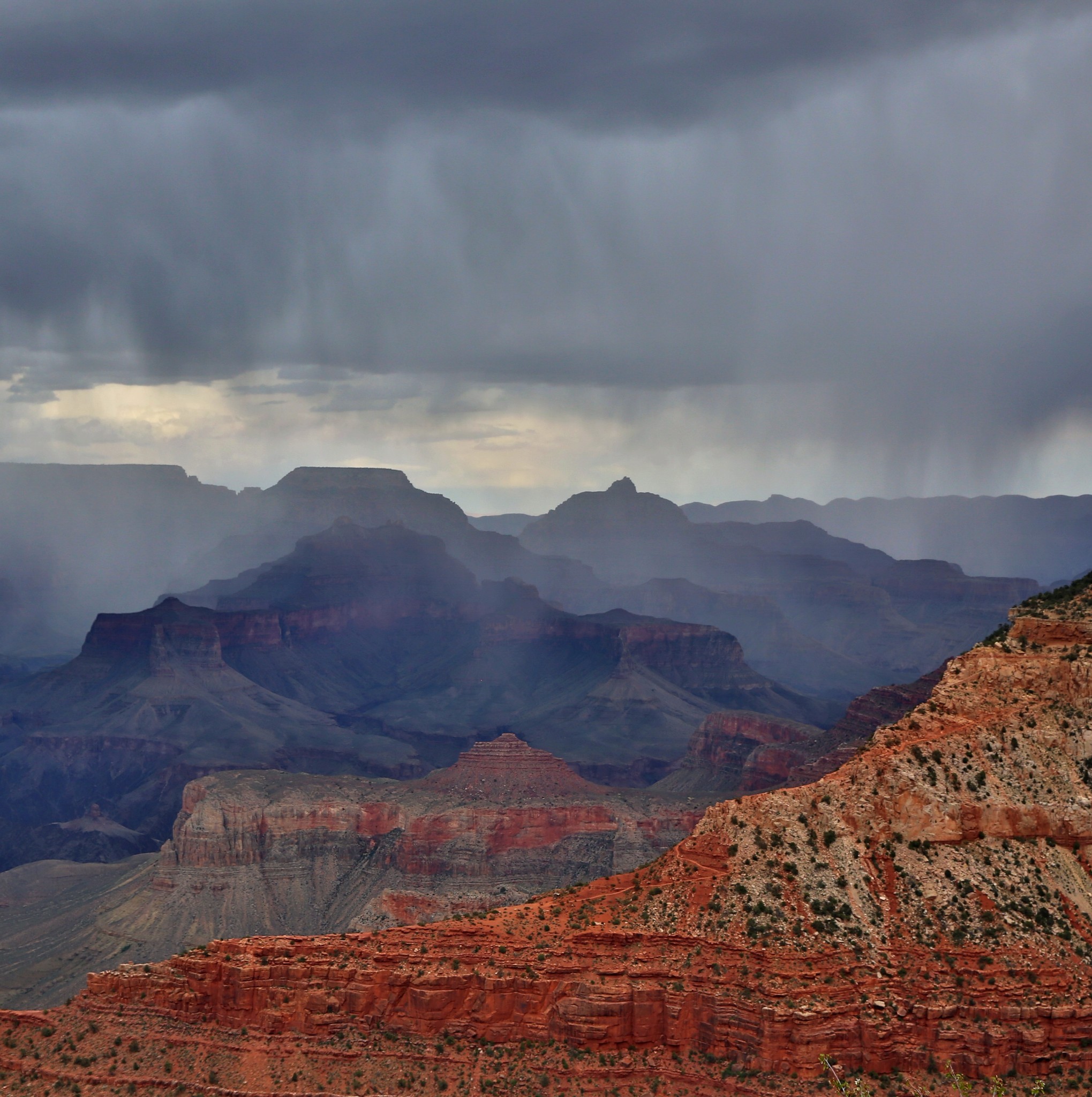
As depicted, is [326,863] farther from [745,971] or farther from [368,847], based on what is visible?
[745,971]

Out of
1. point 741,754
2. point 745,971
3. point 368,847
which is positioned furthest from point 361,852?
point 745,971

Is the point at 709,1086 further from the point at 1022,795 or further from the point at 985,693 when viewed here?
the point at 985,693

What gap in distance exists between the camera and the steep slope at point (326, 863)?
121m

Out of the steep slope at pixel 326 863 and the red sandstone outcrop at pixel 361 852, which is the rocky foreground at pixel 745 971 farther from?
the red sandstone outcrop at pixel 361 852

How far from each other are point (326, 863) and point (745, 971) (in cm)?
9092

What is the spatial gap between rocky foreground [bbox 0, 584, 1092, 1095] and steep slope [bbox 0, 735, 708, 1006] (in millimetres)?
63482

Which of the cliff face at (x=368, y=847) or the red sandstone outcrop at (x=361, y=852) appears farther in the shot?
the cliff face at (x=368, y=847)

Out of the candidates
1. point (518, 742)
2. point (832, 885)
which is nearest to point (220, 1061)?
point (832, 885)

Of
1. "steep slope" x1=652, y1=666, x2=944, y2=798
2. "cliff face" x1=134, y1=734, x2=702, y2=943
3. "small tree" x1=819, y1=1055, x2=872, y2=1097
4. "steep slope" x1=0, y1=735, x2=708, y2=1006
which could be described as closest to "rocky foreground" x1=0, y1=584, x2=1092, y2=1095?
"small tree" x1=819, y1=1055, x2=872, y2=1097

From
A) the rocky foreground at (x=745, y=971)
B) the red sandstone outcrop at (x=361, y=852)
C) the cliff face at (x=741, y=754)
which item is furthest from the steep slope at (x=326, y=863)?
the rocky foreground at (x=745, y=971)

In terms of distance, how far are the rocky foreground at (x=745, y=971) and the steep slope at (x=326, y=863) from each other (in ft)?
208

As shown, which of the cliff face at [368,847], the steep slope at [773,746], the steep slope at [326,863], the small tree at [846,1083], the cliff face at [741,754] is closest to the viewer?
the small tree at [846,1083]

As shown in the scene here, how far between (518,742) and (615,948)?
347ft

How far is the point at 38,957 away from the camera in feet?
396
